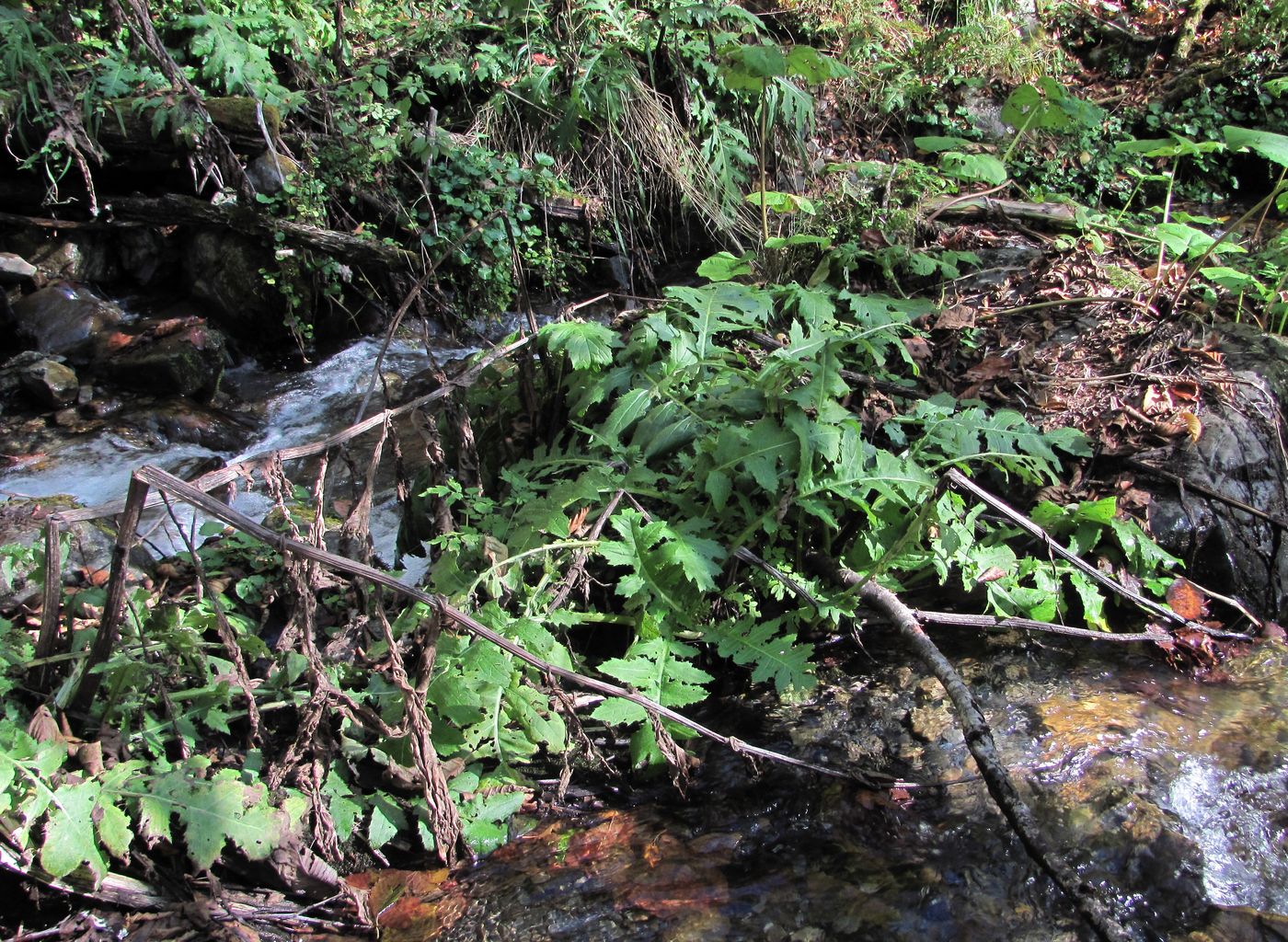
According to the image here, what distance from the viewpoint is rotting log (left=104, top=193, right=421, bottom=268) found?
6.04 metres

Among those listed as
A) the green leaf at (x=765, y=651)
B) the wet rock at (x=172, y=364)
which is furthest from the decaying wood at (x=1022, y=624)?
the wet rock at (x=172, y=364)

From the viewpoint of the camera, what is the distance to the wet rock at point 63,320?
609 centimetres

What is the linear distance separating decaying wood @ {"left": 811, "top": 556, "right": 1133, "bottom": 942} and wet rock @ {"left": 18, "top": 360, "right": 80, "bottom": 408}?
554cm

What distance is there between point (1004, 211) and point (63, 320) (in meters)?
6.70

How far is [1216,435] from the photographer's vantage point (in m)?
3.14

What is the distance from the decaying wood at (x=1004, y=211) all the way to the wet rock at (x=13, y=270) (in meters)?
6.64

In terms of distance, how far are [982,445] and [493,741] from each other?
2007 millimetres

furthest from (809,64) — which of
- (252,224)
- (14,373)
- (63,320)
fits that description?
(63,320)

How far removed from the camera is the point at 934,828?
218 centimetres

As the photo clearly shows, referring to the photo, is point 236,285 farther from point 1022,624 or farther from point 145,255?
point 1022,624

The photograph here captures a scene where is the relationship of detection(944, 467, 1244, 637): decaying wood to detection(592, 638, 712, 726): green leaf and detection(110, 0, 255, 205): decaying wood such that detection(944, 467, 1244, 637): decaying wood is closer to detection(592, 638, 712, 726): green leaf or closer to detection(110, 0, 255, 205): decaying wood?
detection(592, 638, 712, 726): green leaf

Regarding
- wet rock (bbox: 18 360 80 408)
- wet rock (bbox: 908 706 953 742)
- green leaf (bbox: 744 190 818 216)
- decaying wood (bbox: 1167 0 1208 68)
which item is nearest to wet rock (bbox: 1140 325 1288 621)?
wet rock (bbox: 908 706 953 742)

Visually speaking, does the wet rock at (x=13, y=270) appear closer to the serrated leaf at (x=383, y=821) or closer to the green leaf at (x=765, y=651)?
the serrated leaf at (x=383, y=821)

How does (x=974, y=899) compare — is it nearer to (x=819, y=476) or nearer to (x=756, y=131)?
(x=819, y=476)
